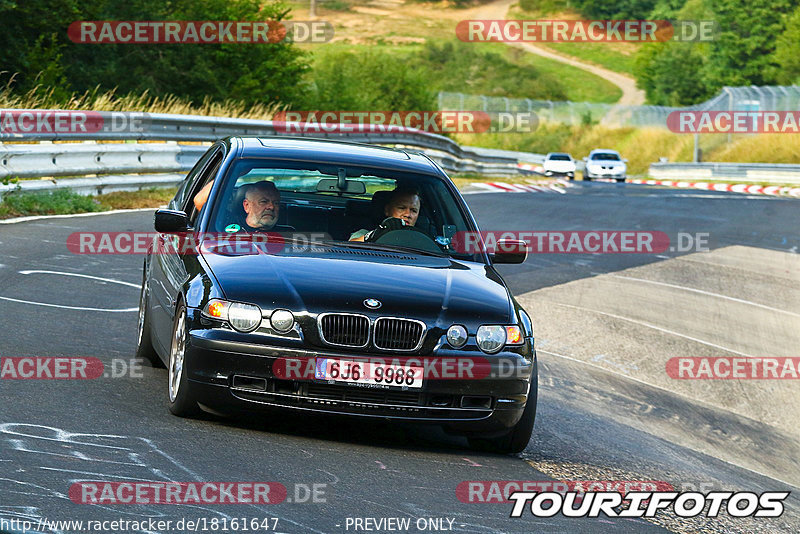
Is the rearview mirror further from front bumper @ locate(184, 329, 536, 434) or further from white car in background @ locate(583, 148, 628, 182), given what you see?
white car in background @ locate(583, 148, 628, 182)

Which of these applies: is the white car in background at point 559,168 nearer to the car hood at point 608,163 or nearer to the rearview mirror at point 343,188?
the car hood at point 608,163

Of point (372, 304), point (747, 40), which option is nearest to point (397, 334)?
point (372, 304)

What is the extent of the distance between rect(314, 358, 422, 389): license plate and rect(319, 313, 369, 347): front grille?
97 mm

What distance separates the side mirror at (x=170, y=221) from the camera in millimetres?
7258

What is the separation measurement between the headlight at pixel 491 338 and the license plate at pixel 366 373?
37 centimetres

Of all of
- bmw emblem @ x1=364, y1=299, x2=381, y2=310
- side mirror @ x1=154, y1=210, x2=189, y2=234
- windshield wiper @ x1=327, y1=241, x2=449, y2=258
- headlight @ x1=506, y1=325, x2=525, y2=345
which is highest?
side mirror @ x1=154, y1=210, x2=189, y2=234

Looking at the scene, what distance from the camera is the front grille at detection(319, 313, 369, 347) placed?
6.20m

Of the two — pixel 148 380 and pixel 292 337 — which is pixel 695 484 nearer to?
pixel 292 337

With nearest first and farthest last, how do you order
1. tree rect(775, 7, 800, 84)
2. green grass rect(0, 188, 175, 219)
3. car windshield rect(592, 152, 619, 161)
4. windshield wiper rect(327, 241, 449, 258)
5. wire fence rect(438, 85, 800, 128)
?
windshield wiper rect(327, 241, 449, 258) < green grass rect(0, 188, 175, 219) < car windshield rect(592, 152, 619, 161) < wire fence rect(438, 85, 800, 128) < tree rect(775, 7, 800, 84)

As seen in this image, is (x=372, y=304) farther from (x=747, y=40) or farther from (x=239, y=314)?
(x=747, y=40)

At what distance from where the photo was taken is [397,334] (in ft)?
20.5

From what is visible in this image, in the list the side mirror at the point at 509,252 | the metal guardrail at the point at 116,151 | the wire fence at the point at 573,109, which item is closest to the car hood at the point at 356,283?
the side mirror at the point at 509,252

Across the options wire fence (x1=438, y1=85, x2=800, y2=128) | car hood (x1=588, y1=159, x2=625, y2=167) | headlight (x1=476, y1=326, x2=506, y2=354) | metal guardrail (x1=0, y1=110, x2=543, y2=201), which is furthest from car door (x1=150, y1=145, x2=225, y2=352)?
wire fence (x1=438, y1=85, x2=800, y2=128)

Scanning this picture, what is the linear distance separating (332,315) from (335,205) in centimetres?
182
